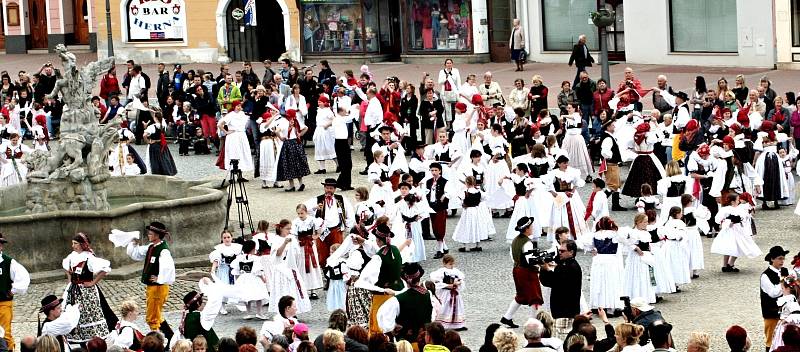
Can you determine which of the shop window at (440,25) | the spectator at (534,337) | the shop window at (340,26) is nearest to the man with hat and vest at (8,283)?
the spectator at (534,337)

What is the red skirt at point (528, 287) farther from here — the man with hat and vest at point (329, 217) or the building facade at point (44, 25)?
the building facade at point (44, 25)

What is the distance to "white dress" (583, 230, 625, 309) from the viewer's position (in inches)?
727

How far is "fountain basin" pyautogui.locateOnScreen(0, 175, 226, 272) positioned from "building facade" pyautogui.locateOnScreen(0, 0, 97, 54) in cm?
3296

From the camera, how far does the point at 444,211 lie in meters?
22.6

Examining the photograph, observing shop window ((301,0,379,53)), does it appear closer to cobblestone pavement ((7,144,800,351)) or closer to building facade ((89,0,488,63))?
building facade ((89,0,488,63))

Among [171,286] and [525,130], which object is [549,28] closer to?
[525,130]

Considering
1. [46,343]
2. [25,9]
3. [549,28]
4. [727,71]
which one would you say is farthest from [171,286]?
[25,9]

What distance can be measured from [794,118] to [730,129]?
8.49ft

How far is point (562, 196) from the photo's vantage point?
21.9 metres

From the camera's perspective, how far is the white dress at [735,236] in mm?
20312

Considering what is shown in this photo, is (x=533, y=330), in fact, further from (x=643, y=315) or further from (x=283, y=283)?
(x=283, y=283)

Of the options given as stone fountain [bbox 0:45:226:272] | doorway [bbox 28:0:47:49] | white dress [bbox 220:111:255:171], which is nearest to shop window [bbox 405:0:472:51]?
doorway [bbox 28:0:47:49]

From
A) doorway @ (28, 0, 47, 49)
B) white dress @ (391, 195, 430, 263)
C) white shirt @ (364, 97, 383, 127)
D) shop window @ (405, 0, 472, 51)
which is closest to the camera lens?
white dress @ (391, 195, 430, 263)

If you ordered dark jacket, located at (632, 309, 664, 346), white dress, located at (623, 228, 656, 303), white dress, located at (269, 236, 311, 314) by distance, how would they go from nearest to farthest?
1. dark jacket, located at (632, 309, 664, 346)
2. white dress, located at (623, 228, 656, 303)
3. white dress, located at (269, 236, 311, 314)
